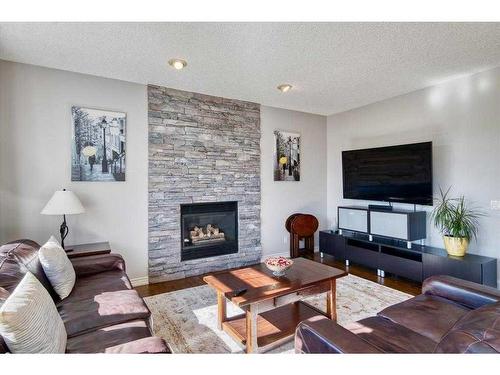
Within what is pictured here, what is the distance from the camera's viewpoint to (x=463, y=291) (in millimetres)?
1832

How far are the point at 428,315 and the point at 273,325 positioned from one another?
1.12 m

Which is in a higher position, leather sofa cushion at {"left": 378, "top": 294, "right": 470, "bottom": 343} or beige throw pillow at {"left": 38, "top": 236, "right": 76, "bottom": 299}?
beige throw pillow at {"left": 38, "top": 236, "right": 76, "bottom": 299}

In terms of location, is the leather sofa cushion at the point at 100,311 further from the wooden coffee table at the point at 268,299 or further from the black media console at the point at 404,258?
the black media console at the point at 404,258

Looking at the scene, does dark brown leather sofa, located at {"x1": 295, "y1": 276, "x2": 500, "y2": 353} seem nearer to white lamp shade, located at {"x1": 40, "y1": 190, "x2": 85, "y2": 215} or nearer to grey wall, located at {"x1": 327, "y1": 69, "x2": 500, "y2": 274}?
grey wall, located at {"x1": 327, "y1": 69, "x2": 500, "y2": 274}

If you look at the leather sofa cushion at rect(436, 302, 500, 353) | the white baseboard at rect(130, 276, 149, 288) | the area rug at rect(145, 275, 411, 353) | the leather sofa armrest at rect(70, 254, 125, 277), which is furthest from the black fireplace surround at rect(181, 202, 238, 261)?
the leather sofa cushion at rect(436, 302, 500, 353)

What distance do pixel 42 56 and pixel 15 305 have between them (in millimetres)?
2608

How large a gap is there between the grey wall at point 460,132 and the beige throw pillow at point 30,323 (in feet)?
13.2

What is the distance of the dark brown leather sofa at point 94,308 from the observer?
1398 mm

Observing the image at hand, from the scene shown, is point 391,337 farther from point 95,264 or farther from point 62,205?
point 62,205

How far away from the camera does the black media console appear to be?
9.39 ft

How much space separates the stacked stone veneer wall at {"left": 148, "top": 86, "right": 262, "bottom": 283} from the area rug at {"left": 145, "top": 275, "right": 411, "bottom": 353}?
72 cm

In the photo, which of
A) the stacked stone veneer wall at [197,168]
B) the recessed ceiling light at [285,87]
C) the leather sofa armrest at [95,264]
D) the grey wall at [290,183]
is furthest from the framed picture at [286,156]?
the leather sofa armrest at [95,264]
